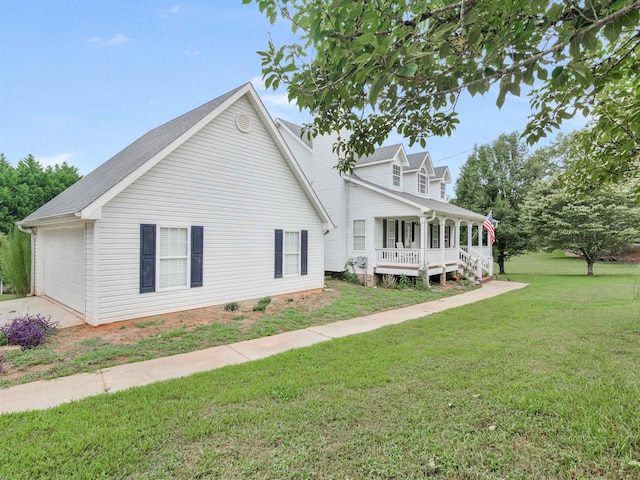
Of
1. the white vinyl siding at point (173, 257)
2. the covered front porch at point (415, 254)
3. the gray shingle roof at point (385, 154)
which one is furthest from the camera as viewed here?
the gray shingle roof at point (385, 154)

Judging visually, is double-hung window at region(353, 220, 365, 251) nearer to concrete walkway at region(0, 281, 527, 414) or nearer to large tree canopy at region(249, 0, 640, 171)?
concrete walkway at region(0, 281, 527, 414)

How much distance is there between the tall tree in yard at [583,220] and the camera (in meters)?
17.8

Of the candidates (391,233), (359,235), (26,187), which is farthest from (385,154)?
(26,187)

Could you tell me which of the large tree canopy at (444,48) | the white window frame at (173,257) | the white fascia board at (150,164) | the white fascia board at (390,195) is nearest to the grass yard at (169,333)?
the white window frame at (173,257)

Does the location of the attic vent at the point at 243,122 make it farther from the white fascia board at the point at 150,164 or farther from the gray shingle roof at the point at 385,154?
the gray shingle roof at the point at 385,154

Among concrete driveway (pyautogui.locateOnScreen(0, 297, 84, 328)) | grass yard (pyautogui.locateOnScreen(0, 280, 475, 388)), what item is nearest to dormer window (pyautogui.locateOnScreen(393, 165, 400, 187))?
grass yard (pyautogui.locateOnScreen(0, 280, 475, 388))

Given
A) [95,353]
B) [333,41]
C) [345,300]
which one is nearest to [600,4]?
[333,41]

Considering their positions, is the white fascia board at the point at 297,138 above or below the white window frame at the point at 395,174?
above

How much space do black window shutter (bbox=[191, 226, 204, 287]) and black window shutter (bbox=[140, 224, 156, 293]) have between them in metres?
1.01

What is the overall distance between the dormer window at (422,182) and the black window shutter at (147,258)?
48.2 ft

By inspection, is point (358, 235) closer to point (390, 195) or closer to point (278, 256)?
point (390, 195)

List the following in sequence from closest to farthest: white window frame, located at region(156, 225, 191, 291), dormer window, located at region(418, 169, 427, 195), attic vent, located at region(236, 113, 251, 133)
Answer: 1. white window frame, located at region(156, 225, 191, 291)
2. attic vent, located at region(236, 113, 251, 133)
3. dormer window, located at region(418, 169, 427, 195)

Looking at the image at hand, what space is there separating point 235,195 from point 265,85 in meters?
7.02

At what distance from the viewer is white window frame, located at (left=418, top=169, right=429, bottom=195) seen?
723 inches
